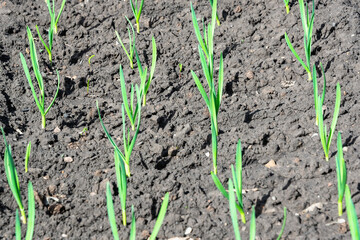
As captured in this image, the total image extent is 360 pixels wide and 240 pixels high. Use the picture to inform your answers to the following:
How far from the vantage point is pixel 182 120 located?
8.45 feet

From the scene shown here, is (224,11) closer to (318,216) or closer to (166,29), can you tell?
(166,29)

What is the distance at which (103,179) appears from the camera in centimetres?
221

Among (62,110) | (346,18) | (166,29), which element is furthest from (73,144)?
(346,18)

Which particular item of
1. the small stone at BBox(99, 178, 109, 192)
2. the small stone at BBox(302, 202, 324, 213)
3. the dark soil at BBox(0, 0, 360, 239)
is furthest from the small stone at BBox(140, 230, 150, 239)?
the small stone at BBox(302, 202, 324, 213)

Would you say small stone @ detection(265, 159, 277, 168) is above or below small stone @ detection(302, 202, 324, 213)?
above

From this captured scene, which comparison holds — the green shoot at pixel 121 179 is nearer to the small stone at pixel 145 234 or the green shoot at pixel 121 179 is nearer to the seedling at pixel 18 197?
the small stone at pixel 145 234

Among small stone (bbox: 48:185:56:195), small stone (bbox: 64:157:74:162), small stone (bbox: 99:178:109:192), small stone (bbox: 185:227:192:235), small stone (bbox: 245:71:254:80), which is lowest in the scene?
small stone (bbox: 185:227:192:235)

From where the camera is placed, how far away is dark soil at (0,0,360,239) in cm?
198

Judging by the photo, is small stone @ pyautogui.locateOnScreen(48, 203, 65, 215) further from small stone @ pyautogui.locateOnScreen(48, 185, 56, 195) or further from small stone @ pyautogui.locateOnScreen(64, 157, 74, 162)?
small stone @ pyautogui.locateOnScreen(64, 157, 74, 162)

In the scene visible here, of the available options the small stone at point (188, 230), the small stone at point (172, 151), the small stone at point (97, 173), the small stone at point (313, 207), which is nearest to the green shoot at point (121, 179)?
the small stone at point (188, 230)

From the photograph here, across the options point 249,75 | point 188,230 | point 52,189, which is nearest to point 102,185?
point 52,189

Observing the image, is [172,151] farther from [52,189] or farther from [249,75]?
[249,75]

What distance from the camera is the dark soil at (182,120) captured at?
6.50ft

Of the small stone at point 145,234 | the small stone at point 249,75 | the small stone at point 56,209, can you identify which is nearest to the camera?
the small stone at point 145,234
